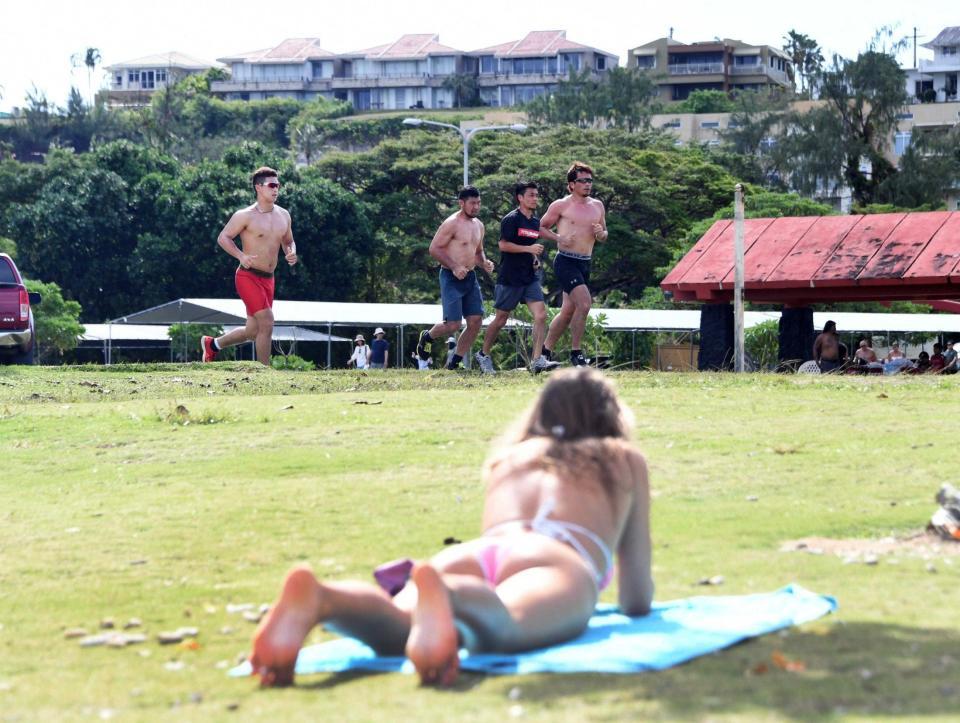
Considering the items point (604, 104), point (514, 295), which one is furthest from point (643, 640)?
point (604, 104)

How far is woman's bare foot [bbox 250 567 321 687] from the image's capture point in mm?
4770

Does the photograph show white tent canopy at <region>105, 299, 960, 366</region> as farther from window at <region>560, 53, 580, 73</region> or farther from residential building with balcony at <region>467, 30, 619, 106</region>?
window at <region>560, 53, 580, 73</region>

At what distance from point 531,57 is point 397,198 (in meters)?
122

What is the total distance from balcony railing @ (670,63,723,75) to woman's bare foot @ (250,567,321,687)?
522ft

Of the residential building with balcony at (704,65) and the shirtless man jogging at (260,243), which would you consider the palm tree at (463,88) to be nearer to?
the residential building with balcony at (704,65)

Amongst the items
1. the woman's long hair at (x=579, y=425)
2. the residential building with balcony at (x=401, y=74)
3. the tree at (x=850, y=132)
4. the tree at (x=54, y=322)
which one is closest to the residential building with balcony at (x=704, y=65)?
the residential building with balcony at (x=401, y=74)

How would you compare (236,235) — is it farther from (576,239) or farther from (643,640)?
(643,640)

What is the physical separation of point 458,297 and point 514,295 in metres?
0.61

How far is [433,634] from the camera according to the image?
4703mm

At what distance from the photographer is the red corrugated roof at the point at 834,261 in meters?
24.7

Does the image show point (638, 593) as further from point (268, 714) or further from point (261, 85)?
point (261, 85)

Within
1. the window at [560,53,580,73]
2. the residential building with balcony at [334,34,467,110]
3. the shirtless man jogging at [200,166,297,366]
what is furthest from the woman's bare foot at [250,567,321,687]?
the window at [560,53,580,73]

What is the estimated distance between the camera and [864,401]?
12.5 m

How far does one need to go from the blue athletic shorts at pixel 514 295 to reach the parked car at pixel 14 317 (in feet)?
27.3
